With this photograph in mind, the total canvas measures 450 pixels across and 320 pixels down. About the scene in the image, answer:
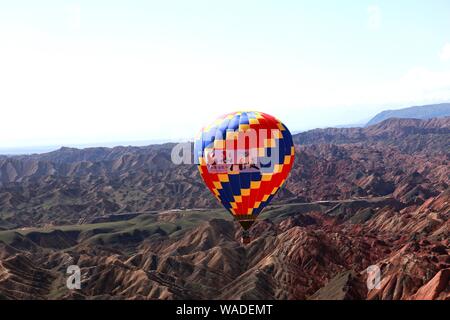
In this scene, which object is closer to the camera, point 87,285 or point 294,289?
point 294,289
